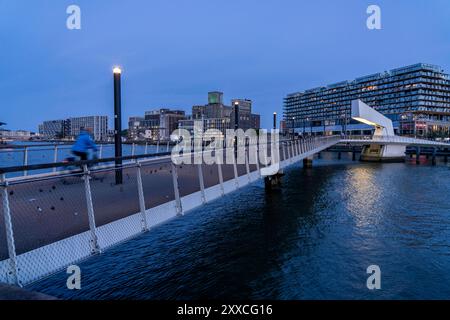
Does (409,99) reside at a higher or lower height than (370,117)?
higher

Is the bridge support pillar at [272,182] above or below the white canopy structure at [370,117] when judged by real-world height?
below

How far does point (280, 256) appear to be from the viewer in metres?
11.3

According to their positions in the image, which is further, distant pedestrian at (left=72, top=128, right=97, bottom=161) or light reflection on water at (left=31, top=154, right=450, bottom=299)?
distant pedestrian at (left=72, top=128, right=97, bottom=161)

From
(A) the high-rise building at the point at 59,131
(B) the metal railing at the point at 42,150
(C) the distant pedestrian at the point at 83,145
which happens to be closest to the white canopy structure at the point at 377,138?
(B) the metal railing at the point at 42,150

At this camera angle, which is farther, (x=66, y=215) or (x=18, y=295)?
(x=66, y=215)

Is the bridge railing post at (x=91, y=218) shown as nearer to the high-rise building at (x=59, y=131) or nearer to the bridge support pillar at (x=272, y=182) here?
the bridge support pillar at (x=272, y=182)

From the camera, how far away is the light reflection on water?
28.7 ft

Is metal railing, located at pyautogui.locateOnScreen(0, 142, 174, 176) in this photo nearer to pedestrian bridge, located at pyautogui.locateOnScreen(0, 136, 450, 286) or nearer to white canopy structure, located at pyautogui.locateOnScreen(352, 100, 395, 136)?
pedestrian bridge, located at pyautogui.locateOnScreen(0, 136, 450, 286)

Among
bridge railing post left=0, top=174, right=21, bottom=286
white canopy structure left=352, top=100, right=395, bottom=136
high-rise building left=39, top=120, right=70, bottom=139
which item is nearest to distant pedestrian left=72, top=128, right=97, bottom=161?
bridge railing post left=0, top=174, right=21, bottom=286

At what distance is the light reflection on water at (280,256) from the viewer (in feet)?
28.7

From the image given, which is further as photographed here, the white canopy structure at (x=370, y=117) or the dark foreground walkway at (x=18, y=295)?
the white canopy structure at (x=370, y=117)

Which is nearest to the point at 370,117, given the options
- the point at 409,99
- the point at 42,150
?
the point at 42,150

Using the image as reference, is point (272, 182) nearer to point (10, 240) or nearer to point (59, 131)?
point (10, 240)

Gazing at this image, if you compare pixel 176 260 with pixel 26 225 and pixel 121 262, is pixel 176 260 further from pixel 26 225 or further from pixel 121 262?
pixel 26 225
